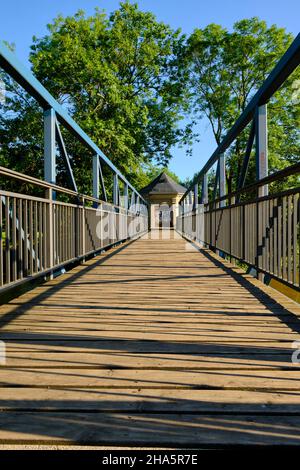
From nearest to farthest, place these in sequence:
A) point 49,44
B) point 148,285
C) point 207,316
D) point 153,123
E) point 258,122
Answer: point 207,316 < point 148,285 < point 258,122 < point 49,44 < point 153,123

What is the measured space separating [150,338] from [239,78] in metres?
22.8

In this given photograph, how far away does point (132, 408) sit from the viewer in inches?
49.0

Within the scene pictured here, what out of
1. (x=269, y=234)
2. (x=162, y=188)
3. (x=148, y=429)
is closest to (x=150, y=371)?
(x=148, y=429)

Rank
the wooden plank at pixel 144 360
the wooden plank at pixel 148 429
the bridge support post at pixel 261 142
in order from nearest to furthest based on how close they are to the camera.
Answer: the wooden plank at pixel 148 429 < the wooden plank at pixel 144 360 < the bridge support post at pixel 261 142

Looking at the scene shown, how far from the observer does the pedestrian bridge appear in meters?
1.16

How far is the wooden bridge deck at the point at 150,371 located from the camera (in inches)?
44.1

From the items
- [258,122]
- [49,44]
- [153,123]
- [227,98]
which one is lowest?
[258,122]

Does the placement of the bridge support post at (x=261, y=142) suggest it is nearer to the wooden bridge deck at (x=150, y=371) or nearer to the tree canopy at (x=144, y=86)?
the wooden bridge deck at (x=150, y=371)

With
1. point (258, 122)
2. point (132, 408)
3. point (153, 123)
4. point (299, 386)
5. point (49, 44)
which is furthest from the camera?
point (153, 123)

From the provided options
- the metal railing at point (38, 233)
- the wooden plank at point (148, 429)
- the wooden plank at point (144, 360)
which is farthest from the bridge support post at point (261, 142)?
the wooden plank at point (148, 429)

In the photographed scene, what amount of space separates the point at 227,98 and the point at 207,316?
21.5 m

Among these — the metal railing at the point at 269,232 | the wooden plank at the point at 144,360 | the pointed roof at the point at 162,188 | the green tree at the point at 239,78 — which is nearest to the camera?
the wooden plank at the point at 144,360
